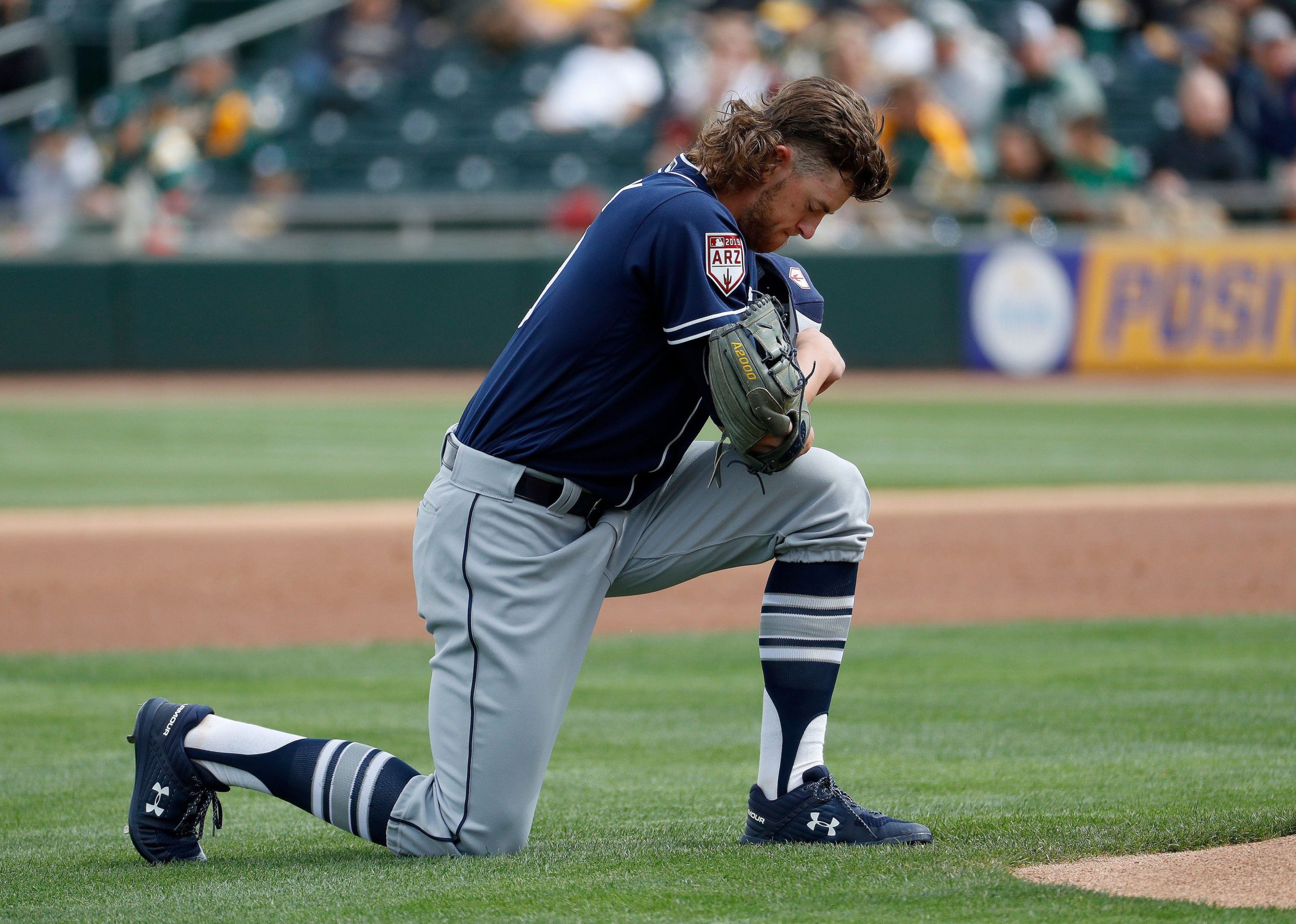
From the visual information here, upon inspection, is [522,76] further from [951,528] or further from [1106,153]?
[951,528]

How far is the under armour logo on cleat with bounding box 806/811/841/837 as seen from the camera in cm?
305

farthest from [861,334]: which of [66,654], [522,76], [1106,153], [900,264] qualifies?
[66,654]

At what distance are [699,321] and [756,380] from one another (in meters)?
0.14

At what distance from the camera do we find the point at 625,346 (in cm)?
295

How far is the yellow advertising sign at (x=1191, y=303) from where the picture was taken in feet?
48.2

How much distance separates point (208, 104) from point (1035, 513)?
474 inches

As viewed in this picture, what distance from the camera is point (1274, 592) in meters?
6.58

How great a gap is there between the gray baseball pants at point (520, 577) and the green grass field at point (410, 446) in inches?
247

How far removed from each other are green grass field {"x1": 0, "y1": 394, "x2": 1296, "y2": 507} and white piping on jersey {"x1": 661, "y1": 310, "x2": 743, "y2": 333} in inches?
260

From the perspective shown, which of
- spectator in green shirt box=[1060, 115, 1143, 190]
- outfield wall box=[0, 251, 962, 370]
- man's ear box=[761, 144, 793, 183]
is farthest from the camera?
outfield wall box=[0, 251, 962, 370]

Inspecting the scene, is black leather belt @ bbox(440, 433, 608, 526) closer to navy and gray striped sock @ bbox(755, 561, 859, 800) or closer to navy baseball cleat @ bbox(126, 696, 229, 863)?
navy and gray striped sock @ bbox(755, 561, 859, 800)

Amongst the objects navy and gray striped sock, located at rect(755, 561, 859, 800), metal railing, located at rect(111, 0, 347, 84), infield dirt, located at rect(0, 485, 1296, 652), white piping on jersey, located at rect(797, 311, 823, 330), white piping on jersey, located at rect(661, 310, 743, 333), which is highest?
metal railing, located at rect(111, 0, 347, 84)

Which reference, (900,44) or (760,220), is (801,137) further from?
(900,44)

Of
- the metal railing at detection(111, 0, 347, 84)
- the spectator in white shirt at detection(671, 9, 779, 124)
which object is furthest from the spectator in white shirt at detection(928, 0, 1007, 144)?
the metal railing at detection(111, 0, 347, 84)
